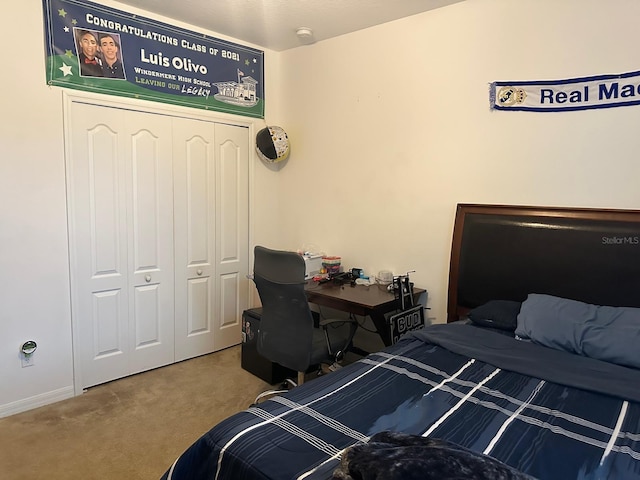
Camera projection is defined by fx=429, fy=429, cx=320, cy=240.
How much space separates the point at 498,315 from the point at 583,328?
44 centimetres

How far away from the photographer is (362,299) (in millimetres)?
2787

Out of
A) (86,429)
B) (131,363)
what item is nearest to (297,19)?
(131,363)

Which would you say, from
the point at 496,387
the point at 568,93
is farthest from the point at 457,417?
the point at 568,93

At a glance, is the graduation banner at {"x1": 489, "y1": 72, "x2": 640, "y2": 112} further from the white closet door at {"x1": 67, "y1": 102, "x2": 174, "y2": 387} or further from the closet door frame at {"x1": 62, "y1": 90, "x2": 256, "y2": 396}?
the white closet door at {"x1": 67, "y1": 102, "x2": 174, "y2": 387}

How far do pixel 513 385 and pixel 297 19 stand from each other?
2847mm

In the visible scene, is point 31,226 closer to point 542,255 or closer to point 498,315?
point 498,315

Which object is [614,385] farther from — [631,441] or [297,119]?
[297,119]

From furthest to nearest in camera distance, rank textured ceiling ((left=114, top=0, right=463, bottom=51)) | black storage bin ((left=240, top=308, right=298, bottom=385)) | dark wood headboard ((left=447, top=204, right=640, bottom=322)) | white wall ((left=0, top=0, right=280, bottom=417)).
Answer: black storage bin ((left=240, top=308, right=298, bottom=385)) < textured ceiling ((left=114, top=0, right=463, bottom=51)) < white wall ((left=0, top=0, right=280, bottom=417)) < dark wood headboard ((left=447, top=204, right=640, bottom=322))

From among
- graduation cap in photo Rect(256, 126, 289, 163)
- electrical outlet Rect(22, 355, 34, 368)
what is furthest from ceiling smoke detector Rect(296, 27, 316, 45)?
electrical outlet Rect(22, 355, 34, 368)

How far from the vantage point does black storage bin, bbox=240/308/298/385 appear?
3.15 m

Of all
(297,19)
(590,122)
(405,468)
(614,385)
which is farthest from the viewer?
(297,19)

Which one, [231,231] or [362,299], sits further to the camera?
[231,231]

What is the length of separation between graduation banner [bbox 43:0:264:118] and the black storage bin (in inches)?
69.8

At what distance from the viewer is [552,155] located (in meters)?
2.52
